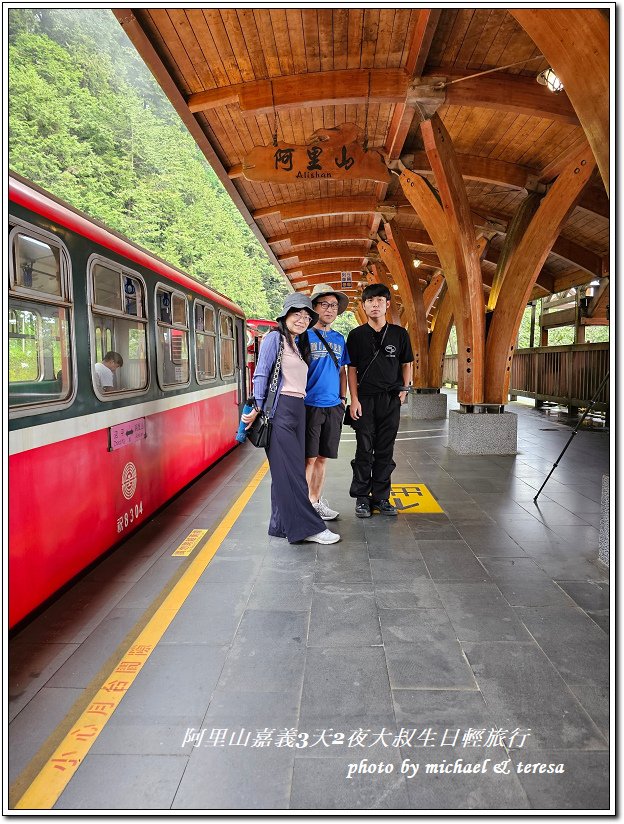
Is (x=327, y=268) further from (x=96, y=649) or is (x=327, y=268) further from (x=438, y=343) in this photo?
(x=96, y=649)

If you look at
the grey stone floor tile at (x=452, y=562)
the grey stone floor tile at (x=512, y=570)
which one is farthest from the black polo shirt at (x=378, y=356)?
the grey stone floor tile at (x=512, y=570)

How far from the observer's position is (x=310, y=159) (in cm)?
677

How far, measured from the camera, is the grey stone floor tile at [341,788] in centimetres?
181

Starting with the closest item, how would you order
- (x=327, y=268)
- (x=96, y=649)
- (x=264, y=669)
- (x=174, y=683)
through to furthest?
(x=174, y=683) < (x=264, y=669) < (x=96, y=649) < (x=327, y=268)

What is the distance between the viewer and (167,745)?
6.77ft

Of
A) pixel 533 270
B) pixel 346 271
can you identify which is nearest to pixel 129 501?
pixel 533 270

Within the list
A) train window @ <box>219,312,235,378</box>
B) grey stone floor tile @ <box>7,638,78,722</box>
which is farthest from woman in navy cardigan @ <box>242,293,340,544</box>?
train window @ <box>219,312,235,378</box>

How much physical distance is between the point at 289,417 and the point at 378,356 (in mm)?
1208

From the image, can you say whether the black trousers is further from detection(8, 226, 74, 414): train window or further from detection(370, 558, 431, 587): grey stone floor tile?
detection(8, 226, 74, 414): train window

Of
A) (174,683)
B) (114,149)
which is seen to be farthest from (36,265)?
(114,149)

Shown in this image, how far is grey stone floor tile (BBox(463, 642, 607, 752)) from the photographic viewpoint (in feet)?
6.90

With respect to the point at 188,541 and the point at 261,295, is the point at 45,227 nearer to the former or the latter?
the point at 188,541

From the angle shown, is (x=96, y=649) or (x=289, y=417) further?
(x=289, y=417)
